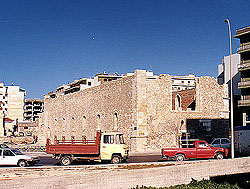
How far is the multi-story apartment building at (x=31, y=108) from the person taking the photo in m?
114

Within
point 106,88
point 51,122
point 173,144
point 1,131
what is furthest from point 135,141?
point 1,131

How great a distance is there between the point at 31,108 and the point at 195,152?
101055 millimetres

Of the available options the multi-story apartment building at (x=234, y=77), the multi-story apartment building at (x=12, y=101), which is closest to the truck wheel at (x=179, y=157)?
the multi-story apartment building at (x=234, y=77)

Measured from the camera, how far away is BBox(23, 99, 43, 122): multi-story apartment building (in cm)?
11400

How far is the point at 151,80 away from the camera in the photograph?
30828 millimetres

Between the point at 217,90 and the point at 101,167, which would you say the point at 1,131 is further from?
the point at 101,167

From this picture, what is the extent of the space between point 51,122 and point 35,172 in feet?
129

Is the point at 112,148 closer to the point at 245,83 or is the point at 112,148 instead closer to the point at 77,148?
the point at 77,148

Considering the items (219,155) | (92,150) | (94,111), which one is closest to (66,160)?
(92,150)

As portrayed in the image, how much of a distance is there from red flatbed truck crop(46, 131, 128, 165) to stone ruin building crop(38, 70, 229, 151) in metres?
9.11

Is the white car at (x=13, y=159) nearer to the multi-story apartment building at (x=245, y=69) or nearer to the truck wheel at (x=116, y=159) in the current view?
the truck wheel at (x=116, y=159)

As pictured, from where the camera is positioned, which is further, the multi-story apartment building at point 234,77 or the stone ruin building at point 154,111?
the multi-story apartment building at point 234,77

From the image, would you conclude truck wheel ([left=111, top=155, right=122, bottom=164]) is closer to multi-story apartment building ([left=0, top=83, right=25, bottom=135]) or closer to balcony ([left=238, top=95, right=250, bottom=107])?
balcony ([left=238, top=95, right=250, bottom=107])

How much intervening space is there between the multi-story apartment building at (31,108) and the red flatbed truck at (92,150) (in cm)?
9743
